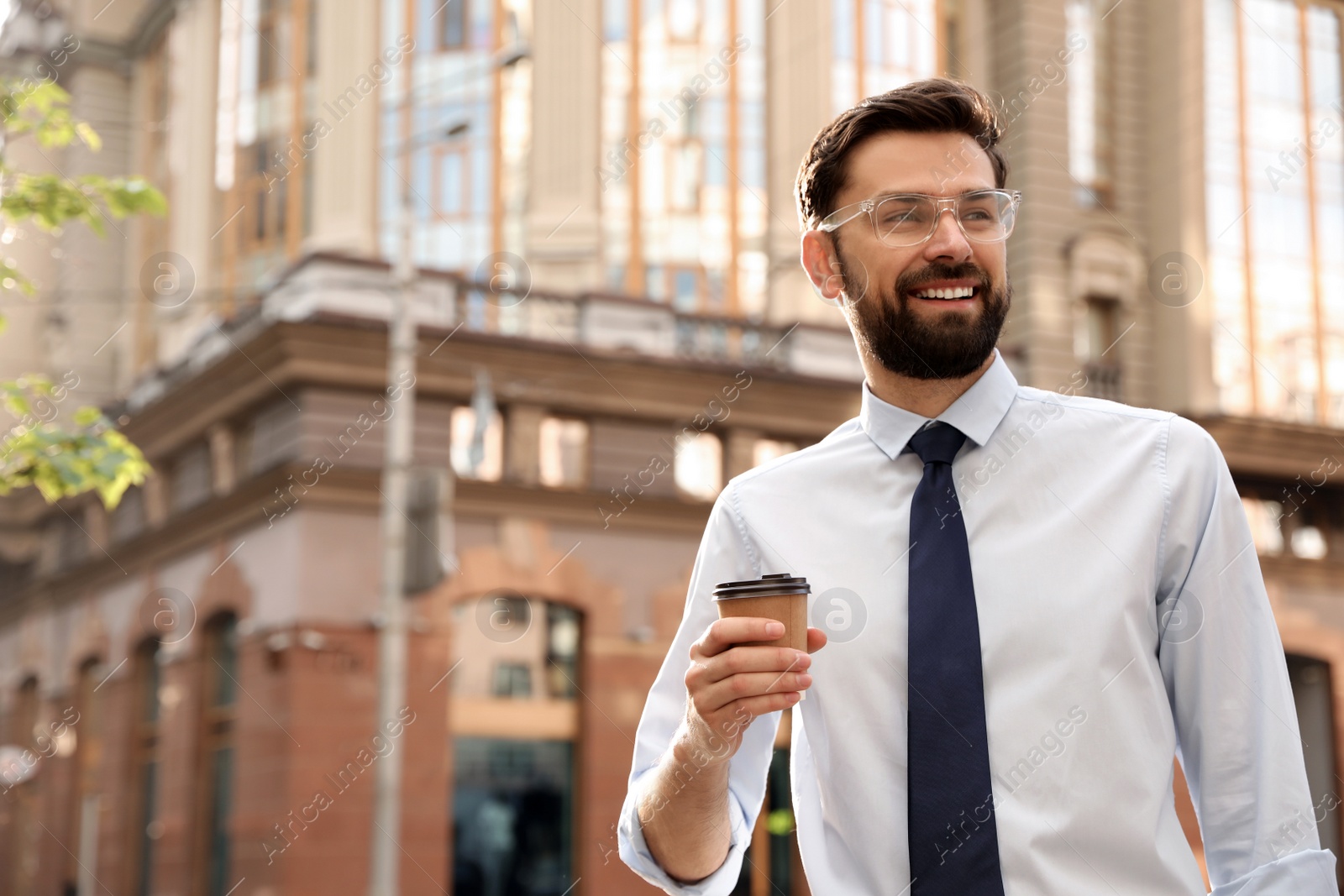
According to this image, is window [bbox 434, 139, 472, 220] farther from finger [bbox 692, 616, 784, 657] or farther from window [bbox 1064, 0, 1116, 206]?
finger [bbox 692, 616, 784, 657]

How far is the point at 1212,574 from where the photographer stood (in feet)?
6.19

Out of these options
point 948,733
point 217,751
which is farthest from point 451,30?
point 948,733

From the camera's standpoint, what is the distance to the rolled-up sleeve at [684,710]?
220 cm

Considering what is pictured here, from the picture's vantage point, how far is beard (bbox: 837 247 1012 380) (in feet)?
6.91

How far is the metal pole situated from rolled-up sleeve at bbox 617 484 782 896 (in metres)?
10.8

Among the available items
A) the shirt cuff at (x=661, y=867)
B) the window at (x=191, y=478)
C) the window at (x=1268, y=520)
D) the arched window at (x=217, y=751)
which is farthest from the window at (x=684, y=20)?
the shirt cuff at (x=661, y=867)

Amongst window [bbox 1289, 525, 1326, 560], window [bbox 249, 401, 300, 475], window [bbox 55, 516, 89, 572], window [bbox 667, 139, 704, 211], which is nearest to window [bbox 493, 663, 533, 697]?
window [bbox 249, 401, 300, 475]

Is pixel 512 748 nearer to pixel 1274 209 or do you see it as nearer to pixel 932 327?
pixel 1274 209

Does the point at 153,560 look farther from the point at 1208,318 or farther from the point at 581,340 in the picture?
the point at 1208,318

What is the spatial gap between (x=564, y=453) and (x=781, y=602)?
16061 millimetres

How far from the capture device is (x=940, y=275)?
211 centimetres

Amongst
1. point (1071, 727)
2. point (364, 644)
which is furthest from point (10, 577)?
point (1071, 727)

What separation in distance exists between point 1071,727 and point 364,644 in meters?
15.0

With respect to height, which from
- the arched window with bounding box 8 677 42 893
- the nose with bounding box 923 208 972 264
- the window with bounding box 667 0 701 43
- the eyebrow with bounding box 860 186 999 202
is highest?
the window with bounding box 667 0 701 43
